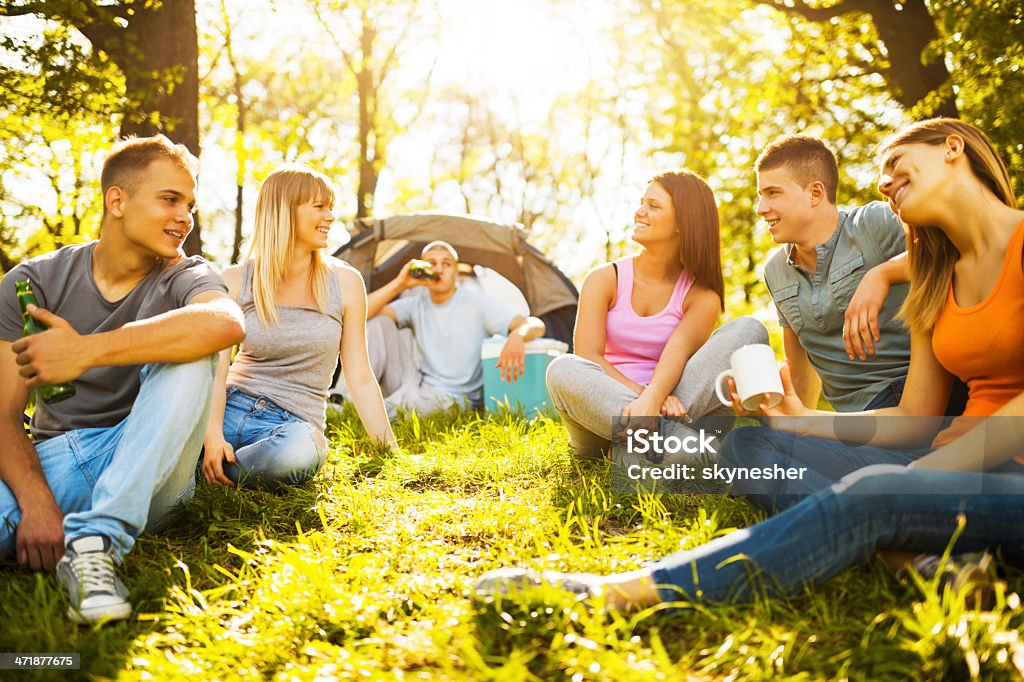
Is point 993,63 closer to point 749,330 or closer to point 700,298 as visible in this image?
point 700,298

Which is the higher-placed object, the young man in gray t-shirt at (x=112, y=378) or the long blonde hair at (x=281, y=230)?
the long blonde hair at (x=281, y=230)

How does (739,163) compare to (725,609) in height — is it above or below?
above

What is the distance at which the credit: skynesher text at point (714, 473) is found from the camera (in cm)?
231

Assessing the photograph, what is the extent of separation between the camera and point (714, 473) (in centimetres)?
280

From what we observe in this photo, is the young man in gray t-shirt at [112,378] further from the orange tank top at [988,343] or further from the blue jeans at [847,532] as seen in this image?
the orange tank top at [988,343]

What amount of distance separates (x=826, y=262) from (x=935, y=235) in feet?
3.36

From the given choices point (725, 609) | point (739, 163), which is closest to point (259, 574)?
point (725, 609)

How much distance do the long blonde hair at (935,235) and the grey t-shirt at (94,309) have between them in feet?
7.13

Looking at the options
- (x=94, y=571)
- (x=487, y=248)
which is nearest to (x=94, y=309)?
(x=94, y=571)

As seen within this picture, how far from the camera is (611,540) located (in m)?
2.36

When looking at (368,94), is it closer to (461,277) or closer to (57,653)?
(461,277)

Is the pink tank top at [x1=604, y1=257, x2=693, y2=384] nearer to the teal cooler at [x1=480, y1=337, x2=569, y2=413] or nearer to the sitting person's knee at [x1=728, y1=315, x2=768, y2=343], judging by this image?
the sitting person's knee at [x1=728, y1=315, x2=768, y2=343]

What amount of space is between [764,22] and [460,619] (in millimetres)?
9500

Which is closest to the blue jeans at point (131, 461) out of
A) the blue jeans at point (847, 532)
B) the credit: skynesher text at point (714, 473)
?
the blue jeans at point (847, 532)
